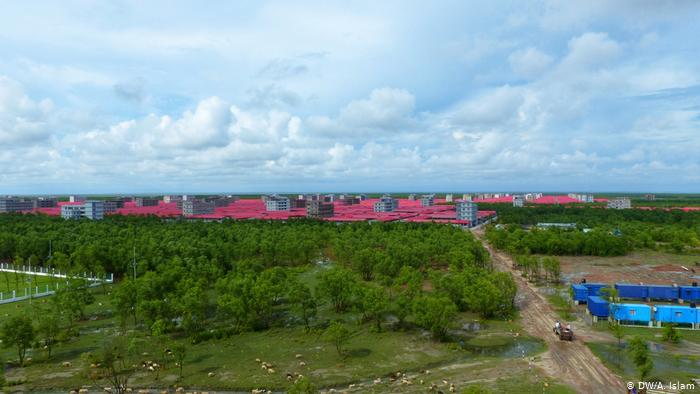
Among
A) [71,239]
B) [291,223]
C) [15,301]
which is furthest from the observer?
[291,223]

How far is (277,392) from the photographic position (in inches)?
773

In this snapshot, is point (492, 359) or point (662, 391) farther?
point (492, 359)

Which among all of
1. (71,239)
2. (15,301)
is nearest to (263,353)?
(15,301)

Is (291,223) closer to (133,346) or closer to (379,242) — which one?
(379,242)

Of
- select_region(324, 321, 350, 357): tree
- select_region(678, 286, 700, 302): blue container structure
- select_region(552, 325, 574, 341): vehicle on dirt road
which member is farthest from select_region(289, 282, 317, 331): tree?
select_region(678, 286, 700, 302): blue container structure

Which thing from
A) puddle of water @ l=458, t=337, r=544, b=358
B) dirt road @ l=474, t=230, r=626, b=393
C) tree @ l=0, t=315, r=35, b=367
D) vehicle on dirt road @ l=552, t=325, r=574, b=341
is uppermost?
tree @ l=0, t=315, r=35, b=367

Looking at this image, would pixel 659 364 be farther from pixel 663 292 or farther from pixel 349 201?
pixel 349 201

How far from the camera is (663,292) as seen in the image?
34.8 m

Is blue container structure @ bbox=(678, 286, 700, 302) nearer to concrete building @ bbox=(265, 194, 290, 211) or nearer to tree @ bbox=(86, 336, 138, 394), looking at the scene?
tree @ bbox=(86, 336, 138, 394)

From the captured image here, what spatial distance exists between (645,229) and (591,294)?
1818 inches

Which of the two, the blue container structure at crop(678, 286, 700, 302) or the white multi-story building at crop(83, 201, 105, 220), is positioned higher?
the white multi-story building at crop(83, 201, 105, 220)

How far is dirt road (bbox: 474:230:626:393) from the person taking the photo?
19578mm

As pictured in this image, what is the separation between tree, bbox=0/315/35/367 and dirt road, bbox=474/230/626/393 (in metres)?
27.7

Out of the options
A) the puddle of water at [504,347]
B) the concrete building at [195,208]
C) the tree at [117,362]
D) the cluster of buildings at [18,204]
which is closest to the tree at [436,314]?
the puddle of water at [504,347]
